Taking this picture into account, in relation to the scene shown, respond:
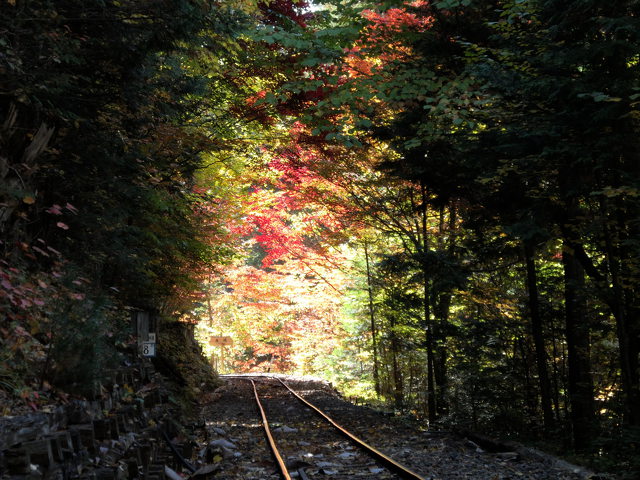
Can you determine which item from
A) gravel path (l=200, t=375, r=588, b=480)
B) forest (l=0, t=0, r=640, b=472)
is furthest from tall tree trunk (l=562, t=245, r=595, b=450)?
gravel path (l=200, t=375, r=588, b=480)

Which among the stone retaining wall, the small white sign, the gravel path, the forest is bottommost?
the gravel path

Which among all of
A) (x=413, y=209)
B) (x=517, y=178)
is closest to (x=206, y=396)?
(x=413, y=209)

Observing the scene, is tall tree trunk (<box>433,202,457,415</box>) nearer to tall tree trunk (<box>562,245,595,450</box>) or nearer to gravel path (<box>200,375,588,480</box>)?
gravel path (<box>200,375,588,480</box>)

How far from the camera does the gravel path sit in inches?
247

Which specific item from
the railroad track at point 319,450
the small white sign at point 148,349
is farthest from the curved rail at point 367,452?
the small white sign at point 148,349

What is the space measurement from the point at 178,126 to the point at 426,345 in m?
7.58

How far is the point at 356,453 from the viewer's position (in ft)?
24.8

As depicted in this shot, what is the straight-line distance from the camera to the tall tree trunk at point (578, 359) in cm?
805

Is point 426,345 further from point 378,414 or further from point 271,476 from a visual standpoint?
point 271,476

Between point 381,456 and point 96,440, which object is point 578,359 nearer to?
point 381,456

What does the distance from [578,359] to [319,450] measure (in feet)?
15.9

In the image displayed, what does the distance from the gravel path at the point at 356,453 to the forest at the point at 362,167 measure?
1.23 m

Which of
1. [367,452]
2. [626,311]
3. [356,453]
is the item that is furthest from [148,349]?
[626,311]

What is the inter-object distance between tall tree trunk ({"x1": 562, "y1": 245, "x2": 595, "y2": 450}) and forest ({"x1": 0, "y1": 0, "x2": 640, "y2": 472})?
4 cm
